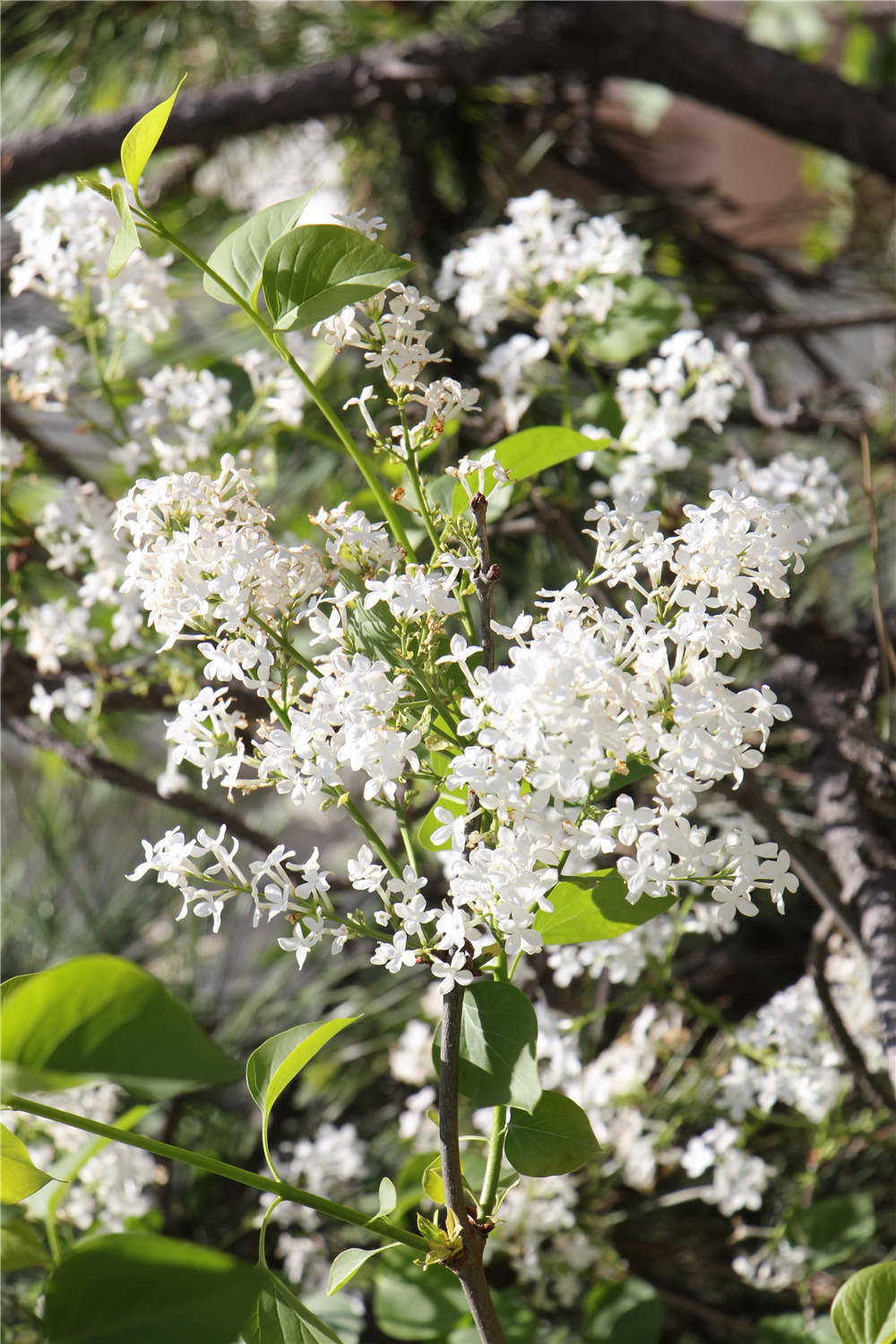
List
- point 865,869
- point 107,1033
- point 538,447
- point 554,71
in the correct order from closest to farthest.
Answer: point 107,1033 → point 538,447 → point 865,869 → point 554,71

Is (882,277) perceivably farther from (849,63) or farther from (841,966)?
(849,63)

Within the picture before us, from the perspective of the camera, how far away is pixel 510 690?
6.6 inches

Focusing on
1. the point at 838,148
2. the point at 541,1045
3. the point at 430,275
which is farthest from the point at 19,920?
the point at 838,148

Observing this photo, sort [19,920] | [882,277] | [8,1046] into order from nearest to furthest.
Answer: [8,1046] < [19,920] < [882,277]

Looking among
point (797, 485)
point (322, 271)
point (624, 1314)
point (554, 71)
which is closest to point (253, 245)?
point (322, 271)

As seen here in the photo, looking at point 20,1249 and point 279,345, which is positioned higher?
point 279,345

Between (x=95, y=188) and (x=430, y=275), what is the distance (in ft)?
1.30

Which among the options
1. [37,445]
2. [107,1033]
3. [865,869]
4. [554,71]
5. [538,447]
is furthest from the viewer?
[554,71]

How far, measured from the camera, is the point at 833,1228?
385 millimetres

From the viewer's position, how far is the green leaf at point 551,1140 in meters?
0.22

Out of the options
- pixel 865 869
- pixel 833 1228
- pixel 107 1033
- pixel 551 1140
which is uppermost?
pixel 107 1033

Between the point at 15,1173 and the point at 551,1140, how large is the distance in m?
0.11

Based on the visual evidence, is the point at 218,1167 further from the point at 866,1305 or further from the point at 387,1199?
the point at 866,1305

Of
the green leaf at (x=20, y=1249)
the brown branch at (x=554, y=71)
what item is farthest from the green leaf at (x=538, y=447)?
the brown branch at (x=554, y=71)
